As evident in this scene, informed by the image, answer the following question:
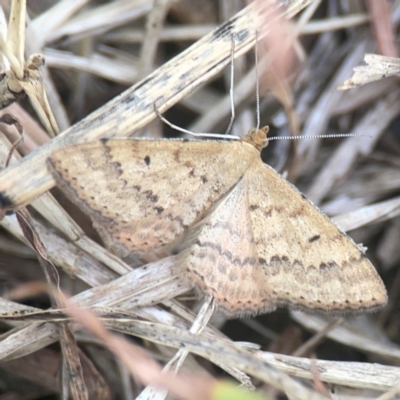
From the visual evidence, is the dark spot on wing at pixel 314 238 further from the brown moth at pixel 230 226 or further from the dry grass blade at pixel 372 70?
the dry grass blade at pixel 372 70

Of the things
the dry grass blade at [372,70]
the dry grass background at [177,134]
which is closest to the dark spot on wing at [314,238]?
the dry grass background at [177,134]

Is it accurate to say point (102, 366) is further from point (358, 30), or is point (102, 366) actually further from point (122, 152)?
point (358, 30)

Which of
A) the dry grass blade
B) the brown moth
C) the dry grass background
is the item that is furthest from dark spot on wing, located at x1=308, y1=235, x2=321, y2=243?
the dry grass blade

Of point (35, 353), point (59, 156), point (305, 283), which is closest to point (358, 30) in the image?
point (305, 283)

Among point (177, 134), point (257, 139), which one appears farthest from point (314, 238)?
point (177, 134)

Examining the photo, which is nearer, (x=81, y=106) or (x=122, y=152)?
(x=122, y=152)

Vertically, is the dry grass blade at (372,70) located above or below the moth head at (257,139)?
above
